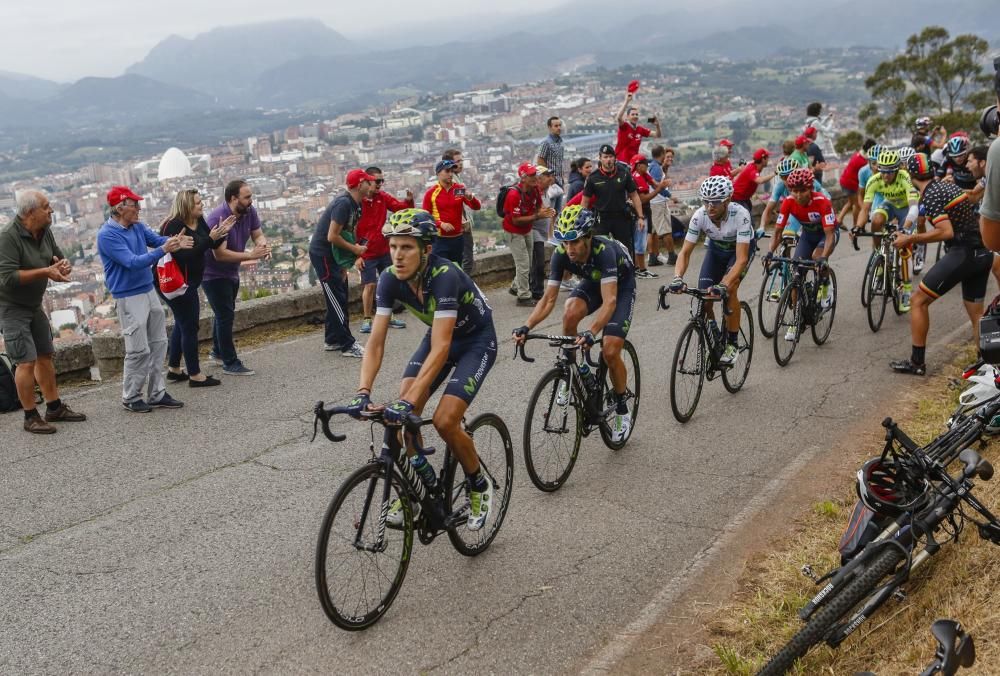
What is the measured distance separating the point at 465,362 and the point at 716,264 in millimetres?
4512

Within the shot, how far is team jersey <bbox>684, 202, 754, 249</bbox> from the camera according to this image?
8688 mm

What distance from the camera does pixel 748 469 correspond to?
7004mm

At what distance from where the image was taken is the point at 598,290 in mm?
7516

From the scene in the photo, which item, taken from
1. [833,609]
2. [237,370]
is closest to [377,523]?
[833,609]

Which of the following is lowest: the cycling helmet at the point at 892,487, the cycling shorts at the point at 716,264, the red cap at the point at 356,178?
the cycling helmet at the point at 892,487

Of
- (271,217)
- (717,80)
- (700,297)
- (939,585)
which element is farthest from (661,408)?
(717,80)

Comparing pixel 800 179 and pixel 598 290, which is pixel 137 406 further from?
pixel 800 179

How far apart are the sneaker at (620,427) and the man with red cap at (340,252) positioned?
4270 millimetres

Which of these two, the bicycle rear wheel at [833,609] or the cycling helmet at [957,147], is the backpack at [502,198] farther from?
the bicycle rear wheel at [833,609]

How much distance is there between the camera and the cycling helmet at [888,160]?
1170 cm

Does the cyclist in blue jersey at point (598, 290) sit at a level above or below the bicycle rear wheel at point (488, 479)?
above

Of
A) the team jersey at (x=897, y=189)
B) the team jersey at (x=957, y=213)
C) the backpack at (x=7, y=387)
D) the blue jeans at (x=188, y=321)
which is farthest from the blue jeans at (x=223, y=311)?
the team jersey at (x=897, y=189)

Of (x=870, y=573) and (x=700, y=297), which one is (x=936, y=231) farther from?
(x=870, y=573)

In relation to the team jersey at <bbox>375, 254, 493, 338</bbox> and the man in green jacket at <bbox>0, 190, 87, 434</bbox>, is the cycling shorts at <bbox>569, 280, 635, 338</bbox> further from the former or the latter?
the man in green jacket at <bbox>0, 190, 87, 434</bbox>
